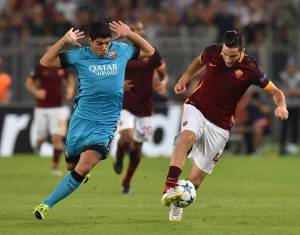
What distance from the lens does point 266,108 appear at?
95.6ft

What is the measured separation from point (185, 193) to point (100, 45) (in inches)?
81.6

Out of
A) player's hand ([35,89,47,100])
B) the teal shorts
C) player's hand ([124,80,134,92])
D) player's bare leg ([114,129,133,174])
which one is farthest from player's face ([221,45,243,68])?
player's hand ([35,89,47,100])

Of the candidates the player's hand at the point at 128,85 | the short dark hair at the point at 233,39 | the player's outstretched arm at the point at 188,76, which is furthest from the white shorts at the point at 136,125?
the short dark hair at the point at 233,39

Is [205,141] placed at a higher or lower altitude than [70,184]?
higher

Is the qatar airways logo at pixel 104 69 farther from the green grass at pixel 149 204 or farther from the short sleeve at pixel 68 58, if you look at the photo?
the green grass at pixel 149 204

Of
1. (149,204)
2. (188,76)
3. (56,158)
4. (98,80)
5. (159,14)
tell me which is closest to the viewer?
(98,80)

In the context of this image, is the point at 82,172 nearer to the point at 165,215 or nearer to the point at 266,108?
the point at 165,215

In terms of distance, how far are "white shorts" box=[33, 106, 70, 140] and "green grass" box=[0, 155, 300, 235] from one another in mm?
887

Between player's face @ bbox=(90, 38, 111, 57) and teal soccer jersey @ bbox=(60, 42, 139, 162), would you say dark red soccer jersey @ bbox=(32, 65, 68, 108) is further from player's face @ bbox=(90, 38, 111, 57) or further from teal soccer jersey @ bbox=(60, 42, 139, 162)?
player's face @ bbox=(90, 38, 111, 57)

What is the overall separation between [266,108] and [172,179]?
56.9 feet

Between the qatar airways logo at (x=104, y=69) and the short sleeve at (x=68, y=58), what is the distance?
0.72 ft

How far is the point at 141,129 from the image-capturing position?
57.7ft

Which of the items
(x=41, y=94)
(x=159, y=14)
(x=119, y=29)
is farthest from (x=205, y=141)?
(x=159, y=14)

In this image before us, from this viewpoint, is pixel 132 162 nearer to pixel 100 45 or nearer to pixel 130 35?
pixel 130 35
